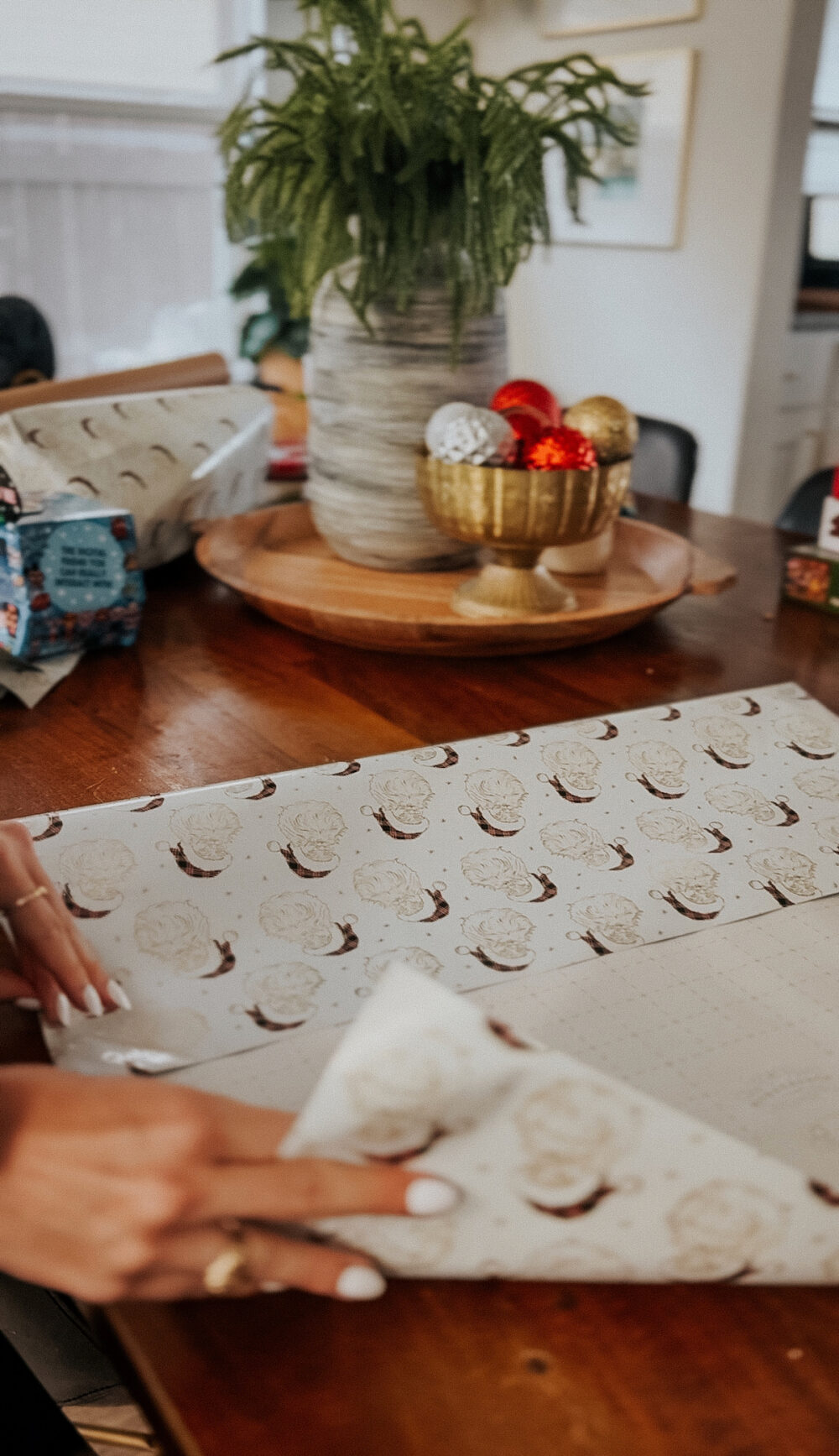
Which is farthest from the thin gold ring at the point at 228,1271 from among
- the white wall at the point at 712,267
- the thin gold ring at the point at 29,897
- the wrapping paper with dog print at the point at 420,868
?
the white wall at the point at 712,267

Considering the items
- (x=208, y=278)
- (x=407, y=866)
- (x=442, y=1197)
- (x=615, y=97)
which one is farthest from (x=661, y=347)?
(x=442, y=1197)

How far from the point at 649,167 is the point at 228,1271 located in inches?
143

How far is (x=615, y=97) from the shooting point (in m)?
3.59

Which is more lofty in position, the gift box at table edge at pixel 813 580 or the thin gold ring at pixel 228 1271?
the gift box at table edge at pixel 813 580

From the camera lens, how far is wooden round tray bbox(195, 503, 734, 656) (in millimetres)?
847

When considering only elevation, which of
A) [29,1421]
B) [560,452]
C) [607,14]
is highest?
[607,14]

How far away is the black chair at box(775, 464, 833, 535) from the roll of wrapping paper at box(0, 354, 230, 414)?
774mm

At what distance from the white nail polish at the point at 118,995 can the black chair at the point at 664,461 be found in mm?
1456

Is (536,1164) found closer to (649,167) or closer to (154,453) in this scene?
(154,453)

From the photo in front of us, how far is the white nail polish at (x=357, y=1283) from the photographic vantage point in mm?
343

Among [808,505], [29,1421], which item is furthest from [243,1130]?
[808,505]

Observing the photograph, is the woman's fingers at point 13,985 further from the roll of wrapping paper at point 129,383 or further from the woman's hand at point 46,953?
the roll of wrapping paper at point 129,383

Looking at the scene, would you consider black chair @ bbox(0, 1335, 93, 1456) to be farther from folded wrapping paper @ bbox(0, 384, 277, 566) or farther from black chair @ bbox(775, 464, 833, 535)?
black chair @ bbox(775, 464, 833, 535)

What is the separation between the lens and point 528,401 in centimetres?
91
